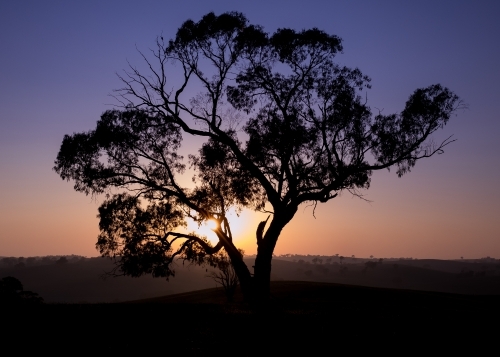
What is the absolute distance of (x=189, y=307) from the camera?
72.3 feet

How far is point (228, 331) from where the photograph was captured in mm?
17328

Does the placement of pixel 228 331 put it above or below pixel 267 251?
below

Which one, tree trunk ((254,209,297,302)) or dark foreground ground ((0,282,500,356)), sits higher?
tree trunk ((254,209,297,302))

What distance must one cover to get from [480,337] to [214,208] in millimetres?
17457

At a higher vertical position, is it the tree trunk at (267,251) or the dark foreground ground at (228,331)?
the tree trunk at (267,251)

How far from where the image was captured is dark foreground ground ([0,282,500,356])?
14930mm

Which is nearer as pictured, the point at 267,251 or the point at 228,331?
the point at 228,331

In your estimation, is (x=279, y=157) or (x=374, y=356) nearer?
(x=374, y=356)

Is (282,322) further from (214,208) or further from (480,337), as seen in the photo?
(214,208)

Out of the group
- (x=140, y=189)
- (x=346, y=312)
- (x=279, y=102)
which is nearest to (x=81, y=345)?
(x=346, y=312)

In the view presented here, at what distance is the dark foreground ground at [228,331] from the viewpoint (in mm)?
14930

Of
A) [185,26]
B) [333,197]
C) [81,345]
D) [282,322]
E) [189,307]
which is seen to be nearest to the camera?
[81,345]

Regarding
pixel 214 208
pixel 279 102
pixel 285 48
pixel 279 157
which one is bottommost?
pixel 214 208

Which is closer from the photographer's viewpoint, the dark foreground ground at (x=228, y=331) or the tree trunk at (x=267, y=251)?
the dark foreground ground at (x=228, y=331)
